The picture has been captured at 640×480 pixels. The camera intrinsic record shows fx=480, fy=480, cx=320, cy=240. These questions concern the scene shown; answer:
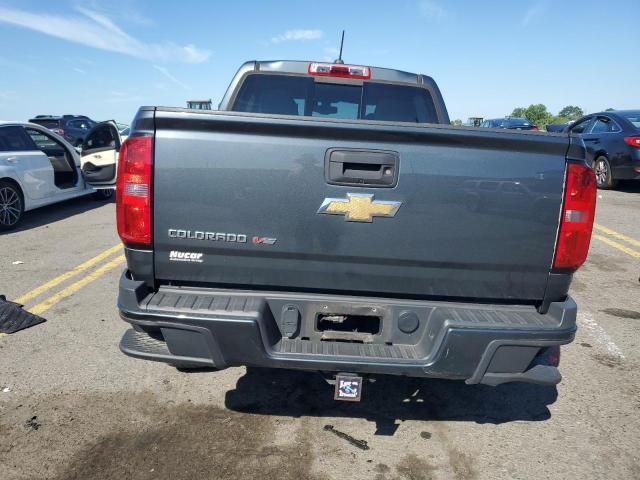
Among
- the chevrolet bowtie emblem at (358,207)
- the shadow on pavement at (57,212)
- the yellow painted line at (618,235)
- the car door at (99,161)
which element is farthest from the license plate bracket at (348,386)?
the car door at (99,161)

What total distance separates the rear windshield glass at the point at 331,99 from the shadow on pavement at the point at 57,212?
18.8ft

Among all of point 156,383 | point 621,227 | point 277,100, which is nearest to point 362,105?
point 277,100

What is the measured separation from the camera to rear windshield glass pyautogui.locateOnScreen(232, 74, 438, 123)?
12.7 feet

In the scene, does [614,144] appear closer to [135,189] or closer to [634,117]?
[634,117]

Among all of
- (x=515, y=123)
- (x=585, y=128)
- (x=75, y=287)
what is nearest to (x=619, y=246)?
(x=585, y=128)

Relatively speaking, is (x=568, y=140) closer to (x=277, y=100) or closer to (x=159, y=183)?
(x=159, y=183)

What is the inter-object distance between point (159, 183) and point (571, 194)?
6.47 feet

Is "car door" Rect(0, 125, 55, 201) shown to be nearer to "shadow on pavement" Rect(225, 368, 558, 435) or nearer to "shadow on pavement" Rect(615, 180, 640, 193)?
"shadow on pavement" Rect(225, 368, 558, 435)

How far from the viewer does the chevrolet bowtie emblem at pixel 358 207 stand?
7.50 ft

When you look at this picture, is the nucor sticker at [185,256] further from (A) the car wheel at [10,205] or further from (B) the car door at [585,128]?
(B) the car door at [585,128]

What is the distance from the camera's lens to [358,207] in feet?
7.53

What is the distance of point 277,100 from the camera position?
12.8 feet

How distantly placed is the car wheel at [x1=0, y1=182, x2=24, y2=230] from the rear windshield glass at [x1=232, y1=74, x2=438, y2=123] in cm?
536

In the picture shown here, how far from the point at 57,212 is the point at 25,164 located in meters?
1.70
